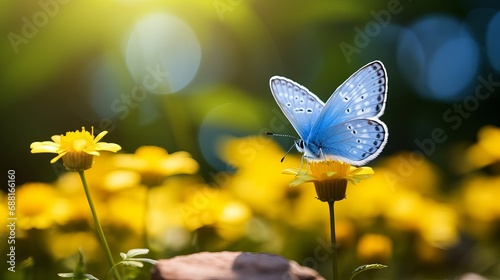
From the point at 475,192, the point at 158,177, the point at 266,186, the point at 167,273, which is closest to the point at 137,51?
the point at 266,186

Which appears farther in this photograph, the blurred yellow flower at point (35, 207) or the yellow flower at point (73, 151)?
the blurred yellow flower at point (35, 207)

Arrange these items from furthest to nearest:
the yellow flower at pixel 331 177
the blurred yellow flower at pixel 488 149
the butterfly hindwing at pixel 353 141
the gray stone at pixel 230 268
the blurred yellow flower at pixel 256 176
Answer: the blurred yellow flower at pixel 488 149
the blurred yellow flower at pixel 256 176
the butterfly hindwing at pixel 353 141
the yellow flower at pixel 331 177
the gray stone at pixel 230 268

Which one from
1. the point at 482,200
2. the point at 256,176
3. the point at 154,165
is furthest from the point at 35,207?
the point at 482,200

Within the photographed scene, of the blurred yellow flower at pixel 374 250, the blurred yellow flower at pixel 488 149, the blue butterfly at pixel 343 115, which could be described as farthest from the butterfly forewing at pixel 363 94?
the blurred yellow flower at pixel 488 149

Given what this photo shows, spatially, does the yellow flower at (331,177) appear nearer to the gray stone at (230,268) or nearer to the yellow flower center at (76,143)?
the gray stone at (230,268)

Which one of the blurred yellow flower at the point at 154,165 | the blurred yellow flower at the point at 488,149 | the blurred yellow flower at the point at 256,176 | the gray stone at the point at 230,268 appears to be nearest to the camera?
the gray stone at the point at 230,268

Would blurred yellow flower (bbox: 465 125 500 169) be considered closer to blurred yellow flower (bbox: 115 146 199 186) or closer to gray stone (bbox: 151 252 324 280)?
blurred yellow flower (bbox: 115 146 199 186)

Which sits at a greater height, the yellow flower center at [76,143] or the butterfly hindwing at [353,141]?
the butterfly hindwing at [353,141]
